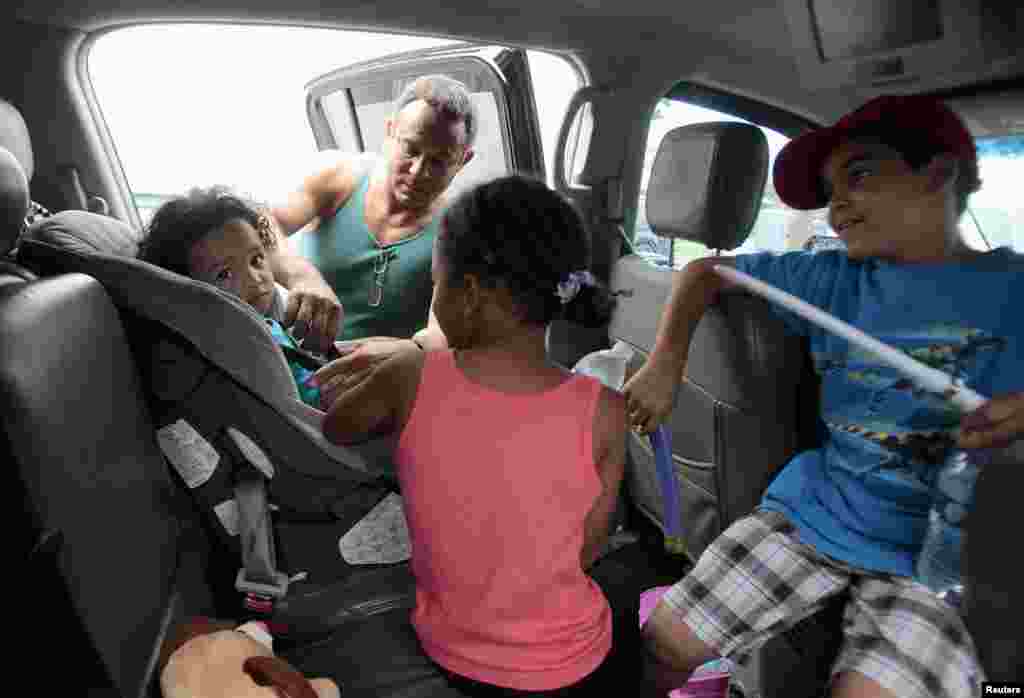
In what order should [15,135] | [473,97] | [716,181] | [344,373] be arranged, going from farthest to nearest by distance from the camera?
1. [473,97]
2. [716,181]
3. [15,135]
4. [344,373]

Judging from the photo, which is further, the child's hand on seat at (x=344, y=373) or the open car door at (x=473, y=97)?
the open car door at (x=473, y=97)

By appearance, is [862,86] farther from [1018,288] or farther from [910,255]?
[1018,288]

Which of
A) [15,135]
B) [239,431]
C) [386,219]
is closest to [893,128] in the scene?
[239,431]

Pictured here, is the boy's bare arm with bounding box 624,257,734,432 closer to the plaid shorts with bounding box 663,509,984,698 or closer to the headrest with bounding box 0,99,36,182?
the plaid shorts with bounding box 663,509,984,698

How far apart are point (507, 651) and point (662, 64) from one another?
181 cm

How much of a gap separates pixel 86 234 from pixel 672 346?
3.56 ft

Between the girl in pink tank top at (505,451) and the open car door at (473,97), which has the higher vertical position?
the open car door at (473,97)

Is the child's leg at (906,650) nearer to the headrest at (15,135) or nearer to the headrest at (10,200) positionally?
the headrest at (10,200)

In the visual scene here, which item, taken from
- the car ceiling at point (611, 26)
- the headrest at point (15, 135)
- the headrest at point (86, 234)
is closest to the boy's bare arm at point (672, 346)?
the car ceiling at point (611, 26)

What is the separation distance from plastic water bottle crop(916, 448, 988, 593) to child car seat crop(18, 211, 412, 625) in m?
0.86

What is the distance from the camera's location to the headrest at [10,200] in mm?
964

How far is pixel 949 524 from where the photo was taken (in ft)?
3.54

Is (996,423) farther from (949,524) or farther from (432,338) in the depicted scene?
(432,338)

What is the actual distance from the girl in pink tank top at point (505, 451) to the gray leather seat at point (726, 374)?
0.49m
